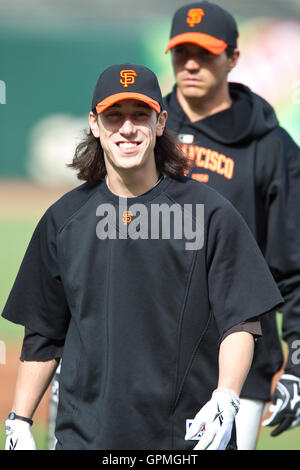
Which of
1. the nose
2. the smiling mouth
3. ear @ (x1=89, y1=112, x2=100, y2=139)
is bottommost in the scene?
the smiling mouth

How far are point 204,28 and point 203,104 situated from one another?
1.25 ft

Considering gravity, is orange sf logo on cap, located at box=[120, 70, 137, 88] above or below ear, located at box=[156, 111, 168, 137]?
above

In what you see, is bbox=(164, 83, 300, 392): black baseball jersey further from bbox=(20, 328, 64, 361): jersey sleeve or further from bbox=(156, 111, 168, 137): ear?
bbox=(20, 328, 64, 361): jersey sleeve

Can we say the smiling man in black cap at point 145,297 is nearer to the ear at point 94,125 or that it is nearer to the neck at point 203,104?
the ear at point 94,125

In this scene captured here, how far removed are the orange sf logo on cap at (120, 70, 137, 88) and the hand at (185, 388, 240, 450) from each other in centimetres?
108

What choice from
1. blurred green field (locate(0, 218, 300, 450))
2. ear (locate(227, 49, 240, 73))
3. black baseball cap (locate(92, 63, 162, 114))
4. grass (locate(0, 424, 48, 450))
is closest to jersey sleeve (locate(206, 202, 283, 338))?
black baseball cap (locate(92, 63, 162, 114))

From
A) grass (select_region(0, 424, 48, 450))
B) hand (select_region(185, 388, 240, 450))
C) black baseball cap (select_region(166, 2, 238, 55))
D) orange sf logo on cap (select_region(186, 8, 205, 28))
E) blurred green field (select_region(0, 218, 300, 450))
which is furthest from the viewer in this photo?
blurred green field (select_region(0, 218, 300, 450))

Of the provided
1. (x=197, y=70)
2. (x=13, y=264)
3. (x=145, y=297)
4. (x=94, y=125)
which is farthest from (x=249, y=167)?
(x=13, y=264)

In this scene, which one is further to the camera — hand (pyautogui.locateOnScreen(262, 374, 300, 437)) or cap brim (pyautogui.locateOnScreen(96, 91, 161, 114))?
hand (pyautogui.locateOnScreen(262, 374, 300, 437))

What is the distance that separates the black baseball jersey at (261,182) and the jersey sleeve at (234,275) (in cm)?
128

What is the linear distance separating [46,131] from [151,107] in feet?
41.1

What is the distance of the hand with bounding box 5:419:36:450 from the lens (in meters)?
3.16

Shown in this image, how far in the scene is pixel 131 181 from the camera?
10.2 feet
